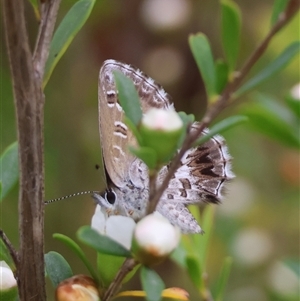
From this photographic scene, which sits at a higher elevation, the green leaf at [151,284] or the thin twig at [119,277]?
the green leaf at [151,284]

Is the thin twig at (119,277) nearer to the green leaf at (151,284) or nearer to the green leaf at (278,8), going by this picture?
the green leaf at (151,284)

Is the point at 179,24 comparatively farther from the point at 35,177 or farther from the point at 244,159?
the point at 35,177

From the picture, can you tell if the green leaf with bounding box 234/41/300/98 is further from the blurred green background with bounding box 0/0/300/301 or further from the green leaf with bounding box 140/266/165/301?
the blurred green background with bounding box 0/0/300/301

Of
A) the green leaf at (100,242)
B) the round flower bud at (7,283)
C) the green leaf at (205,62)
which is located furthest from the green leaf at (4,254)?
the green leaf at (205,62)

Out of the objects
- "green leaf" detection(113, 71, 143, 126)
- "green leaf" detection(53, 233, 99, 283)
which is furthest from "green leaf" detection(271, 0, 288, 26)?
"green leaf" detection(53, 233, 99, 283)

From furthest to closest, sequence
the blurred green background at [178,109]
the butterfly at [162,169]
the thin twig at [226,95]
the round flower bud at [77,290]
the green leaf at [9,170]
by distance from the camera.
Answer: the blurred green background at [178,109], the butterfly at [162,169], the green leaf at [9,170], the round flower bud at [77,290], the thin twig at [226,95]

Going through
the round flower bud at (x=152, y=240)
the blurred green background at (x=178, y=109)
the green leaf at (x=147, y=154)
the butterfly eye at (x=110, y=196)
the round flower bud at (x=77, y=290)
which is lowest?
the blurred green background at (x=178, y=109)

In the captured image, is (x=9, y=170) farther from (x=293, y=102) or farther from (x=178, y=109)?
(x=178, y=109)
